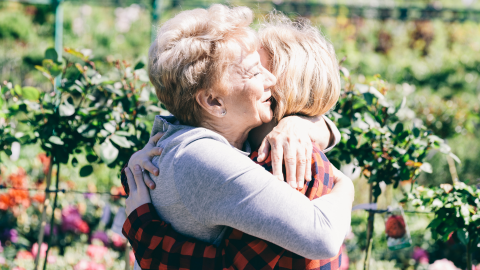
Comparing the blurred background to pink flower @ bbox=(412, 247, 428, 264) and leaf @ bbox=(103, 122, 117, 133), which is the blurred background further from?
leaf @ bbox=(103, 122, 117, 133)

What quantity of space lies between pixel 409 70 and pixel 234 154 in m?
7.00

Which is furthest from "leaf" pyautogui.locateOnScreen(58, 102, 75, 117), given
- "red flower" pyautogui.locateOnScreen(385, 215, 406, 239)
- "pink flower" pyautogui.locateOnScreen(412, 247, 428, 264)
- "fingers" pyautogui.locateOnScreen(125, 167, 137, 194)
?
"pink flower" pyautogui.locateOnScreen(412, 247, 428, 264)

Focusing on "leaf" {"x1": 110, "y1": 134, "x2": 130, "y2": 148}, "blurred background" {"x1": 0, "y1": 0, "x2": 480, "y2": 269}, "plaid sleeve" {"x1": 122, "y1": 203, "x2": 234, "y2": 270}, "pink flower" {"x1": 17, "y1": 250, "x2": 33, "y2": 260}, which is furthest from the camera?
"blurred background" {"x1": 0, "y1": 0, "x2": 480, "y2": 269}

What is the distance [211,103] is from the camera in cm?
125

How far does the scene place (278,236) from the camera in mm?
1037

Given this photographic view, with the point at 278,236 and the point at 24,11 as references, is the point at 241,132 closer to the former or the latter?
the point at 278,236

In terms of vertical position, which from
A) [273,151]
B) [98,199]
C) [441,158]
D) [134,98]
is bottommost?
[98,199]

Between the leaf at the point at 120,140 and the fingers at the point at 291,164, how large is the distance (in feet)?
3.24

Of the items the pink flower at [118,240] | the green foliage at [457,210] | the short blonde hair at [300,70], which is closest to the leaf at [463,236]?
the green foliage at [457,210]

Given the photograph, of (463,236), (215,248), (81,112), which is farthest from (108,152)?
(463,236)

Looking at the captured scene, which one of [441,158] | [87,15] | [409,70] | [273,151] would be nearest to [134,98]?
[273,151]

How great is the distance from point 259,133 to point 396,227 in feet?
3.17

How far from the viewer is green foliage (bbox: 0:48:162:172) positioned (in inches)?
77.9

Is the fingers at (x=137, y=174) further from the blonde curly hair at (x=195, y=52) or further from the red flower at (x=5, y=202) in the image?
the red flower at (x=5, y=202)
